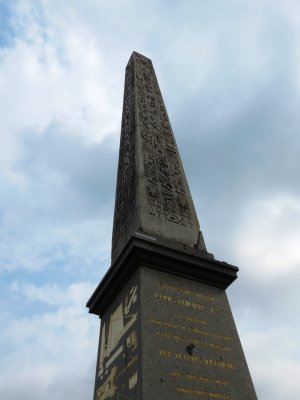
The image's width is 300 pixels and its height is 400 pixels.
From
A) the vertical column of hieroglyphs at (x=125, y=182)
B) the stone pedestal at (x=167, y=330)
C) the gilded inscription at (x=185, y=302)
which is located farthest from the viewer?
the vertical column of hieroglyphs at (x=125, y=182)

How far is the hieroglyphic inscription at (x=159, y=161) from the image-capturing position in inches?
320

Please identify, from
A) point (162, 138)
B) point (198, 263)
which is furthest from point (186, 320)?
point (162, 138)

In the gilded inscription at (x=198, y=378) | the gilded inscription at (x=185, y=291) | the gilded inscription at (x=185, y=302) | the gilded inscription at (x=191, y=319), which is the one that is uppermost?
the gilded inscription at (x=185, y=291)

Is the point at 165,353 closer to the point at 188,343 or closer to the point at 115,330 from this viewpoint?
the point at 188,343

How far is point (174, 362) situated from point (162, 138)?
19.3 ft

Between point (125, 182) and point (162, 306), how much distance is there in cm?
382

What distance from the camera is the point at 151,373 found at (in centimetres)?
514

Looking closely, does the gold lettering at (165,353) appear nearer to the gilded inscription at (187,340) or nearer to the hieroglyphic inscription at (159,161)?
the gilded inscription at (187,340)

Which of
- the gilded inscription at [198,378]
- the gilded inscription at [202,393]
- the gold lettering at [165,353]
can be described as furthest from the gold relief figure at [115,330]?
the gilded inscription at [202,393]

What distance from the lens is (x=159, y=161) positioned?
30.7ft

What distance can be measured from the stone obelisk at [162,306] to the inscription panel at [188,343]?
0.01 metres

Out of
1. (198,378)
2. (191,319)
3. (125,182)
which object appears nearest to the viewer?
(198,378)

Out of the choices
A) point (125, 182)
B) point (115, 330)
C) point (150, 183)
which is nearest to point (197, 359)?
point (115, 330)

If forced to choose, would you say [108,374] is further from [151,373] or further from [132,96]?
[132,96]
